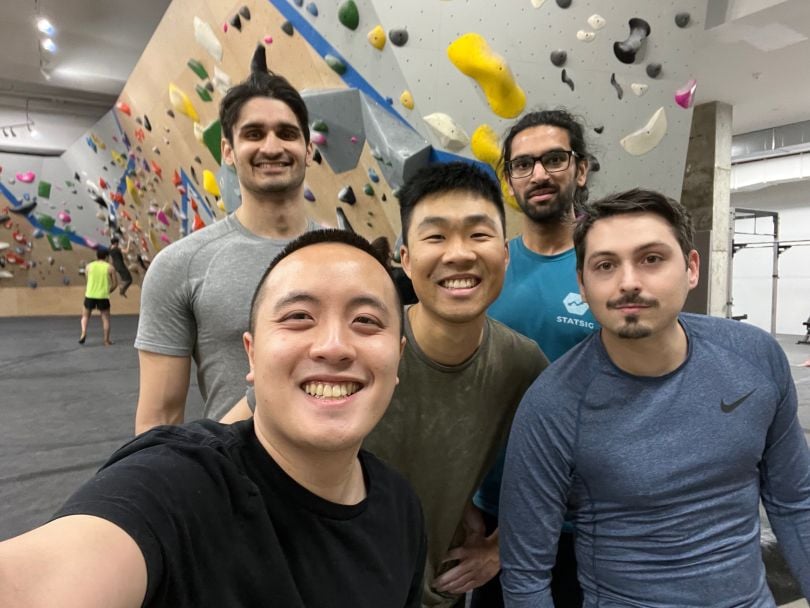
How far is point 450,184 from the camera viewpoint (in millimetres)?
1271

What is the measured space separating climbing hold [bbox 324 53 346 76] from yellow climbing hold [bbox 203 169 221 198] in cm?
332

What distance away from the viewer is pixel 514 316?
1604mm

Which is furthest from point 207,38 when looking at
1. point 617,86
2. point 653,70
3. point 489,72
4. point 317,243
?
point 317,243

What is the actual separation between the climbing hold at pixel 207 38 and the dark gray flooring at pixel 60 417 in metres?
3.08

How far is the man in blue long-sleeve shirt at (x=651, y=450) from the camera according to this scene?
1139mm

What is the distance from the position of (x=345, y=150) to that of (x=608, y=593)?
10.6ft

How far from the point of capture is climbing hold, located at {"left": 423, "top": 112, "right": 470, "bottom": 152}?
3141 mm

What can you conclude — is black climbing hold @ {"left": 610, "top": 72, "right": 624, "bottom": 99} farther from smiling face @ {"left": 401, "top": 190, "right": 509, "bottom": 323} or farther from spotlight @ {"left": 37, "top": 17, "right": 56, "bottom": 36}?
spotlight @ {"left": 37, "top": 17, "right": 56, "bottom": 36}

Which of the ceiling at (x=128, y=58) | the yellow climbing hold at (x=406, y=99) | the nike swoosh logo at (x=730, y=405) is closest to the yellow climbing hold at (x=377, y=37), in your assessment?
the yellow climbing hold at (x=406, y=99)

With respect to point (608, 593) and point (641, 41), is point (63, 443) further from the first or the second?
point (641, 41)

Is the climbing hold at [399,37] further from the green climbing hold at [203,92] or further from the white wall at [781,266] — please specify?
the white wall at [781,266]

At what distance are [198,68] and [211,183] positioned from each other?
59.6 inches

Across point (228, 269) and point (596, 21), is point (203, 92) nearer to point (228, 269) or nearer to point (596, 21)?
point (596, 21)

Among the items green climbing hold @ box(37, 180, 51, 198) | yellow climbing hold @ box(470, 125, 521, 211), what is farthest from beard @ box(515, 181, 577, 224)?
green climbing hold @ box(37, 180, 51, 198)
